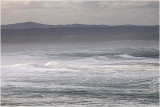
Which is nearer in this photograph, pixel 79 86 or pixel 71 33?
pixel 79 86

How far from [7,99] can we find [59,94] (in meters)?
1.45

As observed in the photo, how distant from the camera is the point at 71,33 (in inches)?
1682

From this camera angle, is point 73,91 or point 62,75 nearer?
point 73,91

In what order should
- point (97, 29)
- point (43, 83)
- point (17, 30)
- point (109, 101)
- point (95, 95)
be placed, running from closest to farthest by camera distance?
point (109, 101) → point (95, 95) → point (43, 83) → point (17, 30) → point (97, 29)

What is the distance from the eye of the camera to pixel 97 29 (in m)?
45.1

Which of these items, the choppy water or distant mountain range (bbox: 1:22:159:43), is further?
distant mountain range (bbox: 1:22:159:43)

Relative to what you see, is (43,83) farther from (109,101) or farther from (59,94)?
(109,101)

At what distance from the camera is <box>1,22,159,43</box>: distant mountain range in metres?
40.3

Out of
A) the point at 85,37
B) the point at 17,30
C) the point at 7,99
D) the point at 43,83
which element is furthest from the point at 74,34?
the point at 7,99

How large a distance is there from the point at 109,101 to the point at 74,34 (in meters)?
32.9

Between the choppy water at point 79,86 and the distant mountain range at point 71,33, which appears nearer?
the choppy water at point 79,86

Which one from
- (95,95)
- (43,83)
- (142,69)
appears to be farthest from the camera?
(142,69)

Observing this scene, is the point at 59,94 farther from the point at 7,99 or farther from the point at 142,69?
the point at 142,69

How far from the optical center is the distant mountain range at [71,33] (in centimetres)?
4028
